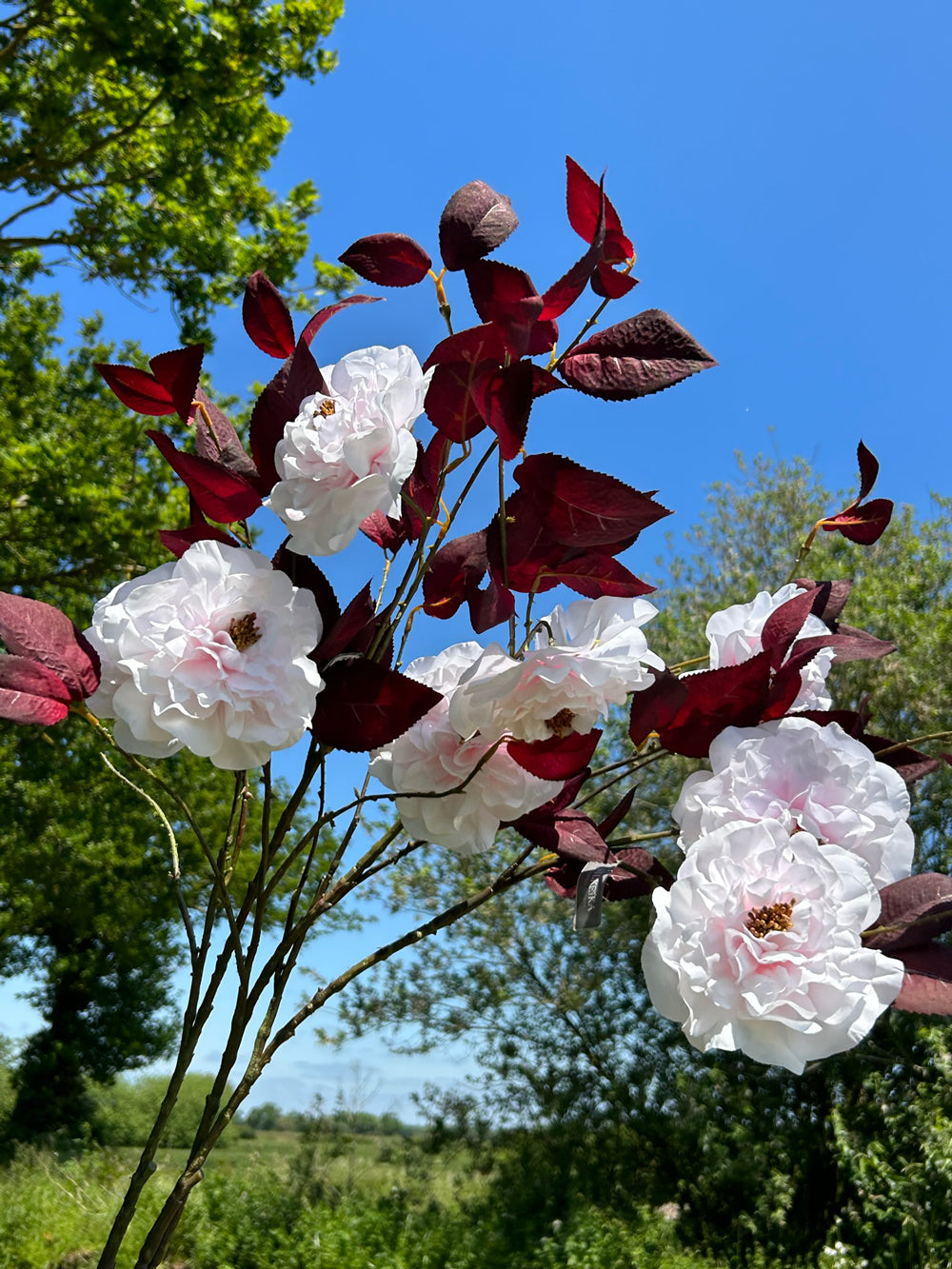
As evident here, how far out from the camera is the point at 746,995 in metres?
0.49

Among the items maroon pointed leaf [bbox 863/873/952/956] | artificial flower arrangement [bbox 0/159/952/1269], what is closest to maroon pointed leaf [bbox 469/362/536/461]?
artificial flower arrangement [bbox 0/159/952/1269]

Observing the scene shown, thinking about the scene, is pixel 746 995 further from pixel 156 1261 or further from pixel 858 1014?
pixel 156 1261

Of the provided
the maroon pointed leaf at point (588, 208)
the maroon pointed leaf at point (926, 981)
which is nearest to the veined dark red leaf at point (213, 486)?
the maroon pointed leaf at point (588, 208)

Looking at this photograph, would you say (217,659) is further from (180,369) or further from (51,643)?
(180,369)

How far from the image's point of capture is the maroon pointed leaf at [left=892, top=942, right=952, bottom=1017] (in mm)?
547

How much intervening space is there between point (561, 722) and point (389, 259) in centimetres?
38

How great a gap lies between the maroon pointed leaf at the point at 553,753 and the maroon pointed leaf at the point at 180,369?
331 mm

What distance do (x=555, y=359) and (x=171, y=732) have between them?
14.3 inches

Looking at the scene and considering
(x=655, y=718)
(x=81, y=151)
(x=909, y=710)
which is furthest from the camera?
(x=909, y=710)

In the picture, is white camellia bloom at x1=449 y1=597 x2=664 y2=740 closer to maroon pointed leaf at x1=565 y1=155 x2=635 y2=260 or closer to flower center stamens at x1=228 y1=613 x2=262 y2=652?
flower center stamens at x1=228 y1=613 x2=262 y2=652

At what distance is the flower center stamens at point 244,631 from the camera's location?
55 centimetres

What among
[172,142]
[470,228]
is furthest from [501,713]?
[172,142]

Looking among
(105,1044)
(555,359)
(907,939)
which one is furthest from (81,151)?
(105,1044)

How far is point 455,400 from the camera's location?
1.99ft
